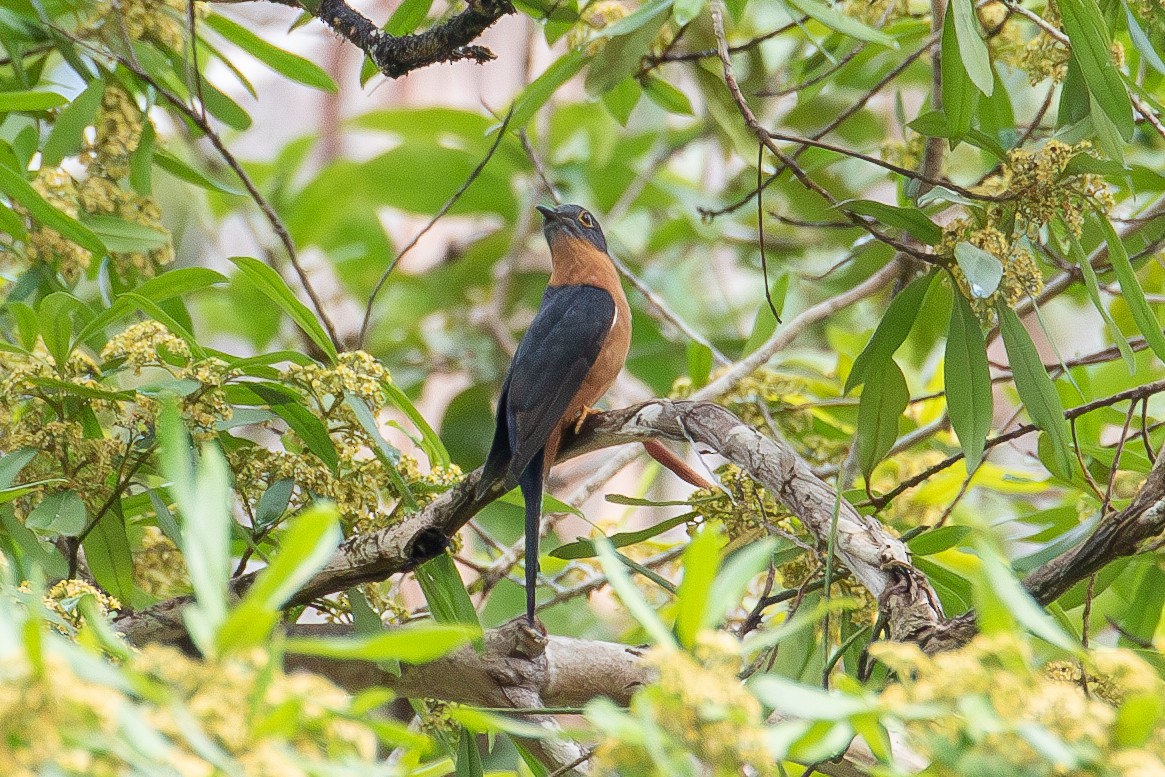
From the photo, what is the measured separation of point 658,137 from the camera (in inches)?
153

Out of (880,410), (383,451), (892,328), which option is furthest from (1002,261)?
(383,451)

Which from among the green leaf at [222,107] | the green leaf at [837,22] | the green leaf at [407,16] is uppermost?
the green leaf at [222,107]

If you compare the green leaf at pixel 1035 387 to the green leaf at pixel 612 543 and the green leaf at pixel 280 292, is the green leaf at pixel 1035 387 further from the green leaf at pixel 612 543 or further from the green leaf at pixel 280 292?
the green leaf at pixel 280 292

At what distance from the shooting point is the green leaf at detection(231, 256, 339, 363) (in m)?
1.66

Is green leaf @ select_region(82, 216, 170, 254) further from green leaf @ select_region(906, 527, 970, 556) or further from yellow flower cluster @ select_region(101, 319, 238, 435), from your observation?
green leaf @ select_region(906, 527, 970, 556)

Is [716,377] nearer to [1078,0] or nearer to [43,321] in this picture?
[1078,0]

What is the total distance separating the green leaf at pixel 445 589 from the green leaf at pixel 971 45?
106cm

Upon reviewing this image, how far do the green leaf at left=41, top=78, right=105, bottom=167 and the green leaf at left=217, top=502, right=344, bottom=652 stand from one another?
5.14 feet

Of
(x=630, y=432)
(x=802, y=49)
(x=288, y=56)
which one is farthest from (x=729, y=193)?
(x=630, y=432)

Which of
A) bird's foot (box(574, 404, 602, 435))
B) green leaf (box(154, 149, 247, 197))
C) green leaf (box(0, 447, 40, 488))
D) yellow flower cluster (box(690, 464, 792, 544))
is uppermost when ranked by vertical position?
green leaf (box(154, 149, 247, 197))

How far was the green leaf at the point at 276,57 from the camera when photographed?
2.23 metres

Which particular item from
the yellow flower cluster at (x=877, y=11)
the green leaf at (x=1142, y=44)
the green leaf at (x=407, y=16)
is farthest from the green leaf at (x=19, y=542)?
the yellow flower cluster at (x=877, y=11)

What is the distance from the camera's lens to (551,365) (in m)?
2.17

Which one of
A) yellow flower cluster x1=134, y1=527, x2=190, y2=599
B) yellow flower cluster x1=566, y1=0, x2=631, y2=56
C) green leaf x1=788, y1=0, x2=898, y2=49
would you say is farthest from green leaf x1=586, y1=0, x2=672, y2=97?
yellow flower cluster x1=134, y1=527, x2=190, y2=599
